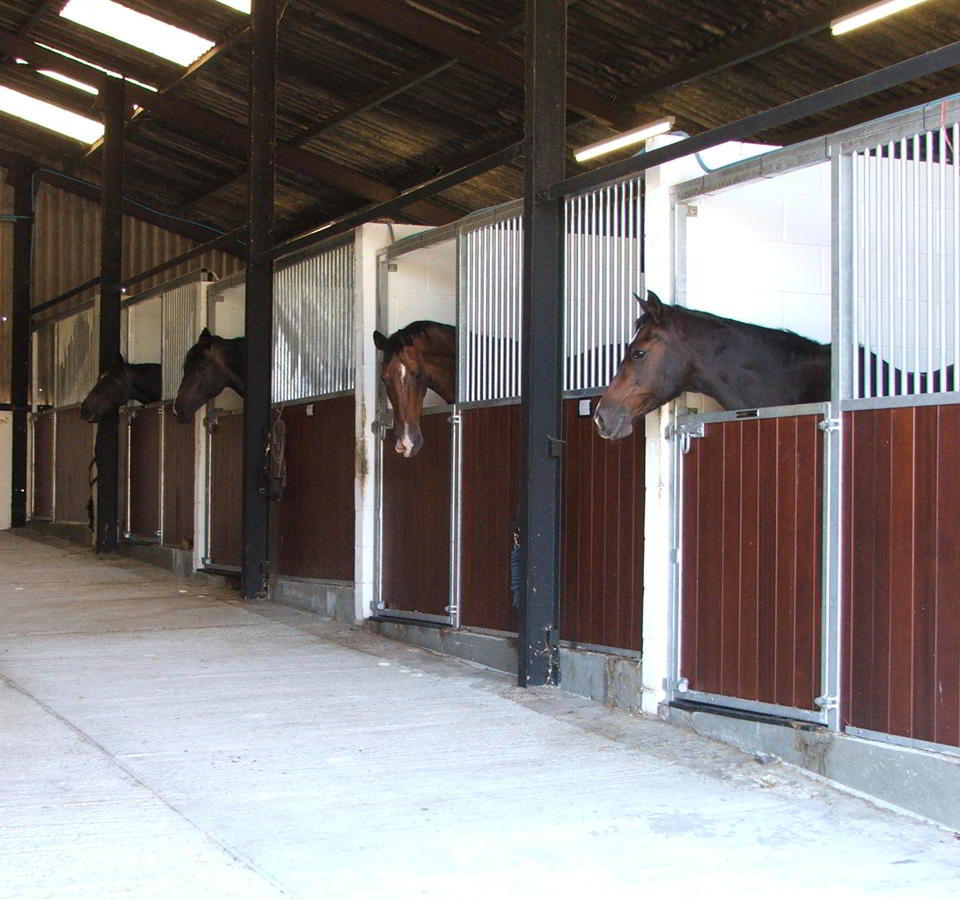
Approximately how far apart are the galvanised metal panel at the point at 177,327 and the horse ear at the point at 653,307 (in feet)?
21.1

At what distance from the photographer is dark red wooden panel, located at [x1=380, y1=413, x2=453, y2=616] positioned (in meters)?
6.76

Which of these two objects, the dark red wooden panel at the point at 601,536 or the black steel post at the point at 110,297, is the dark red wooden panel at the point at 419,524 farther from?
the black steel post at the point at 110,297

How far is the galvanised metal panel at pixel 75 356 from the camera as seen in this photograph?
13.7m

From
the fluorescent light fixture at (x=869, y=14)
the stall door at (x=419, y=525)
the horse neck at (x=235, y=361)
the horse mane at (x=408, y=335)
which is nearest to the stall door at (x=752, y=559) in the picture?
the stall door at (x=419, y=525)

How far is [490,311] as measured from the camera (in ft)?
20.7

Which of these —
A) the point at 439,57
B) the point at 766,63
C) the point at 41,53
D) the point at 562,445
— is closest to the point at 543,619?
the point at 562,445

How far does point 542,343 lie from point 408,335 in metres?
1.38

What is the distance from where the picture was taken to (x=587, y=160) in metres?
12.8

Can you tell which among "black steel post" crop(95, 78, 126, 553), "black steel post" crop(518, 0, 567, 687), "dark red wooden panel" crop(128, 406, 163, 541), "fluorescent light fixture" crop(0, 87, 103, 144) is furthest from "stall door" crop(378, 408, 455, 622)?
"fluorescent light fixture" crop(0, 87, 103, 144)

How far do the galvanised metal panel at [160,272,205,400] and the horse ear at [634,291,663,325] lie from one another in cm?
643

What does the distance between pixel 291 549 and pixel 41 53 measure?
7095 mm

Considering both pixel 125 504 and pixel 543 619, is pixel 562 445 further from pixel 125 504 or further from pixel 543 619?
pixel 125 504

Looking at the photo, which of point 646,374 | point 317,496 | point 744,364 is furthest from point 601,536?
point 317,496

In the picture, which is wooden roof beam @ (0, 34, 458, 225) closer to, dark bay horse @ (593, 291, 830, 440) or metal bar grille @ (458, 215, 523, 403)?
metal bar grille @ (458, 215, 523, 403)
